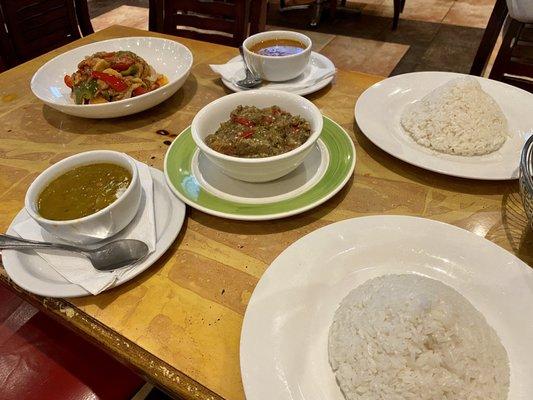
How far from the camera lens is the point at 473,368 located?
726 mm

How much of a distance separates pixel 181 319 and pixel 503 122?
3.64ft

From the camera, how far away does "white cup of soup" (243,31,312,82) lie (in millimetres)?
1578

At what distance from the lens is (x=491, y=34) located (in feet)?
6.23

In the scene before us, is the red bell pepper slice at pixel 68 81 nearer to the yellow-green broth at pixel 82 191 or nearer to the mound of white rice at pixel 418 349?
the yellow-green broth at pixel 82 191

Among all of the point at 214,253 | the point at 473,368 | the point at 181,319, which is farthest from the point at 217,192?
the point at 473,368

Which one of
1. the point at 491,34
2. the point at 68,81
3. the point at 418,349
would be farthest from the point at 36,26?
the point at 418,349

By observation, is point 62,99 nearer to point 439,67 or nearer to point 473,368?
point 473,368

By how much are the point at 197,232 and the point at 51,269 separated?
35 cm

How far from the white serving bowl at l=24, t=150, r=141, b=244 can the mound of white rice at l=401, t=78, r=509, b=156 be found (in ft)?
2.81

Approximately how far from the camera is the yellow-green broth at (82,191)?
990 millimetres

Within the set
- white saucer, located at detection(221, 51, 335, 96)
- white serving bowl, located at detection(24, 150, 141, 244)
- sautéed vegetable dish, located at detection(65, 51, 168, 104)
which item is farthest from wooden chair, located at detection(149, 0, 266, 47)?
white serving bowl, located at detection(24, 150, 141, 244)

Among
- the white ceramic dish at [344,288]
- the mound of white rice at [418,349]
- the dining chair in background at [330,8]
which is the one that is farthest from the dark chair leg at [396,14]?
the mound of white rice at [418,349]

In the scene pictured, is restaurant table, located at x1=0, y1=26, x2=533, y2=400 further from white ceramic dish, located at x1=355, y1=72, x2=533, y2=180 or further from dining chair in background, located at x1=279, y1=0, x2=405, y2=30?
dining chair in background, located at x1=279, y1=0, x2=405, y2=30

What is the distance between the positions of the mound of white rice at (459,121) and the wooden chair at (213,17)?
4.30ft
